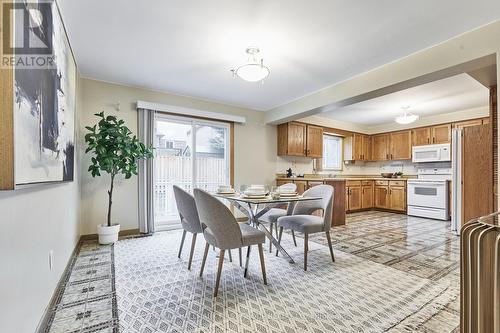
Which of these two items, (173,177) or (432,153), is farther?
(432,153)

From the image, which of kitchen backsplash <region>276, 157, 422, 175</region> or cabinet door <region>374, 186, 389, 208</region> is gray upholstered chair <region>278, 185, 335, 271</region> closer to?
kitchen backsplash <region>276, 157, 422, 175</region>

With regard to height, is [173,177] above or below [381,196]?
above

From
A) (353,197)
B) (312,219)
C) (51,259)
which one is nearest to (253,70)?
(312,219)

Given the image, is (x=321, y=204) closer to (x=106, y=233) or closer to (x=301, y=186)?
(x=301, y=186)

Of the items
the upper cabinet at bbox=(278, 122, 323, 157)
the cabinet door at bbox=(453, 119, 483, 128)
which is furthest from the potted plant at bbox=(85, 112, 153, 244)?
the cabinet door at bbox=(453, 119, 483, 128)

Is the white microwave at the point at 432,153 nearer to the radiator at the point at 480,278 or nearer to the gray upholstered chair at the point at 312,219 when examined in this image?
the gray upholstered chair at the point at 312,219

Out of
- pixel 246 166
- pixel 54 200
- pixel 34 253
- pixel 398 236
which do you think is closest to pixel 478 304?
pixel 34 253

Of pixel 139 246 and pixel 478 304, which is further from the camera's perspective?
pixel 139 246

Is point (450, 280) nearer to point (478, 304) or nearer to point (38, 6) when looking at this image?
point (478, 304)

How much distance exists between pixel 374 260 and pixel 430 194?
3694mm

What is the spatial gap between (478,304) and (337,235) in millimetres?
3277

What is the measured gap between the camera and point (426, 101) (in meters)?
4.55

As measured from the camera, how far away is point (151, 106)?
12.8ft

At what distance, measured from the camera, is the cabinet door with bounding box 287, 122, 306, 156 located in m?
5.34
